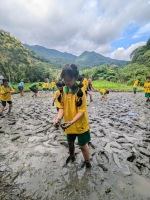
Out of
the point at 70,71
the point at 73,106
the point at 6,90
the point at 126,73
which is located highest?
the point at 70,71

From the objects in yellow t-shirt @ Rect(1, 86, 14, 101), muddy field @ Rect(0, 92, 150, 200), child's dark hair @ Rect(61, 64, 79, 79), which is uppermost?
child's dark hair @ Rect(61, 64, 79, 79)

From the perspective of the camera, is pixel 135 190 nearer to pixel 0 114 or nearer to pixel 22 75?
pixel 0 114

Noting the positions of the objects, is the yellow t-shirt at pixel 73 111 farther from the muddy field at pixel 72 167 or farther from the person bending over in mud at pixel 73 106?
the muddy field at pixel 72 167

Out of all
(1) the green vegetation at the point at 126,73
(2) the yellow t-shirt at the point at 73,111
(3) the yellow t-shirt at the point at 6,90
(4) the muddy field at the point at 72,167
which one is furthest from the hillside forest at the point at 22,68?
(2) the yellow t-shirt at the point at 73,111

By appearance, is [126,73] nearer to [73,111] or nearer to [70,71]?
[73,111]

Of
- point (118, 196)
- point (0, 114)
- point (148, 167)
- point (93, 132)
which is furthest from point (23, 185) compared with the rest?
point (0, 114)

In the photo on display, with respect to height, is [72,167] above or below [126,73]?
below

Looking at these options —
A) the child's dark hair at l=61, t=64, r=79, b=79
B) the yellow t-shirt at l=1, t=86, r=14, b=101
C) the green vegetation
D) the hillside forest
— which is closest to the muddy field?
the child's dark hair at l=61, t=64, r=79, b=79

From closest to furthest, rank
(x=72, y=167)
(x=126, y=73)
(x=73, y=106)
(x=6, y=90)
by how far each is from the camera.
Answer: (x=73, y=106), (x=72, y=167), (x=6, y=90), (x=126, y=73)

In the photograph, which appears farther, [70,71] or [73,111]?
[73,111]

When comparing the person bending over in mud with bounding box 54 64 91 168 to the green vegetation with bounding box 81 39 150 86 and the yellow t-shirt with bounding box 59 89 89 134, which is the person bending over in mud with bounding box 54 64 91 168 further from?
the green vegetation with bounding box 81 39 150 86

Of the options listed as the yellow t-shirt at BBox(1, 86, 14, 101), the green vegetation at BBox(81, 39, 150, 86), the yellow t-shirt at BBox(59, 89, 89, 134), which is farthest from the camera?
the green vegetation at BBox(81, 39, 150, 86)

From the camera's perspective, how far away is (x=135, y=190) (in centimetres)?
323

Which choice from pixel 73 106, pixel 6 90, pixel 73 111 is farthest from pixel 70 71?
pixel 6 90
